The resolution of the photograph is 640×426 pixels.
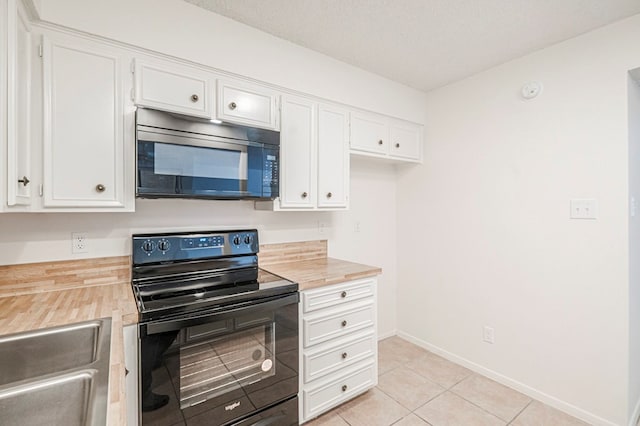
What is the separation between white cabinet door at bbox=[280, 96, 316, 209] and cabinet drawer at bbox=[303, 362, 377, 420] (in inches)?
47.4

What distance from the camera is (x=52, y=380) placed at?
0.81m

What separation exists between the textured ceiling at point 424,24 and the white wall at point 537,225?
0.21 metres

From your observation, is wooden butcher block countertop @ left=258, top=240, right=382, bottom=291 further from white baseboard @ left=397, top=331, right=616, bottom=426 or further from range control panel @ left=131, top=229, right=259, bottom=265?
white baseboard @ left=397, top=331, right=616, bottom=426

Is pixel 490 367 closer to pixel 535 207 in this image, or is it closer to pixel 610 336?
pixel 610 336

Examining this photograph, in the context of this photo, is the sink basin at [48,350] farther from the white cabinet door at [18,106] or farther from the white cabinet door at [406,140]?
the white cabinet door at [406,140]

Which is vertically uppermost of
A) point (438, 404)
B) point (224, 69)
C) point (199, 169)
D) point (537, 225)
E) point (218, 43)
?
point (218, 43)

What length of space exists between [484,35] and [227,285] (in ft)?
7.59

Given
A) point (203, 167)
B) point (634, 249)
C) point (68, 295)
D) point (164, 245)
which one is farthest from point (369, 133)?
point (68, 295)

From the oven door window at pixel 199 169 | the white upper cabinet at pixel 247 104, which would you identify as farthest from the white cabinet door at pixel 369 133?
the oven door window at pixel 199 169

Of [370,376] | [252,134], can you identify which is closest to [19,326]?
[252,134]

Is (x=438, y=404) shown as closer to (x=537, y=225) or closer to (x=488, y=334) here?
(x=488, y=334)

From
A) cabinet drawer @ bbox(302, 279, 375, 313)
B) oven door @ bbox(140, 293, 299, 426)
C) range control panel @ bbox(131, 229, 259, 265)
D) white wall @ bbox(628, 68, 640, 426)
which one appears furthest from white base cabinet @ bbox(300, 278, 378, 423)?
white wall @ bbox(628, 68, 640, 426)

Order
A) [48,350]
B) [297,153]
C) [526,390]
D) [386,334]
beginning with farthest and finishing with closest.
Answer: [386,334], [526,390], [297,153], [48,350]

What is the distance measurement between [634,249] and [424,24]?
77.7 inches
